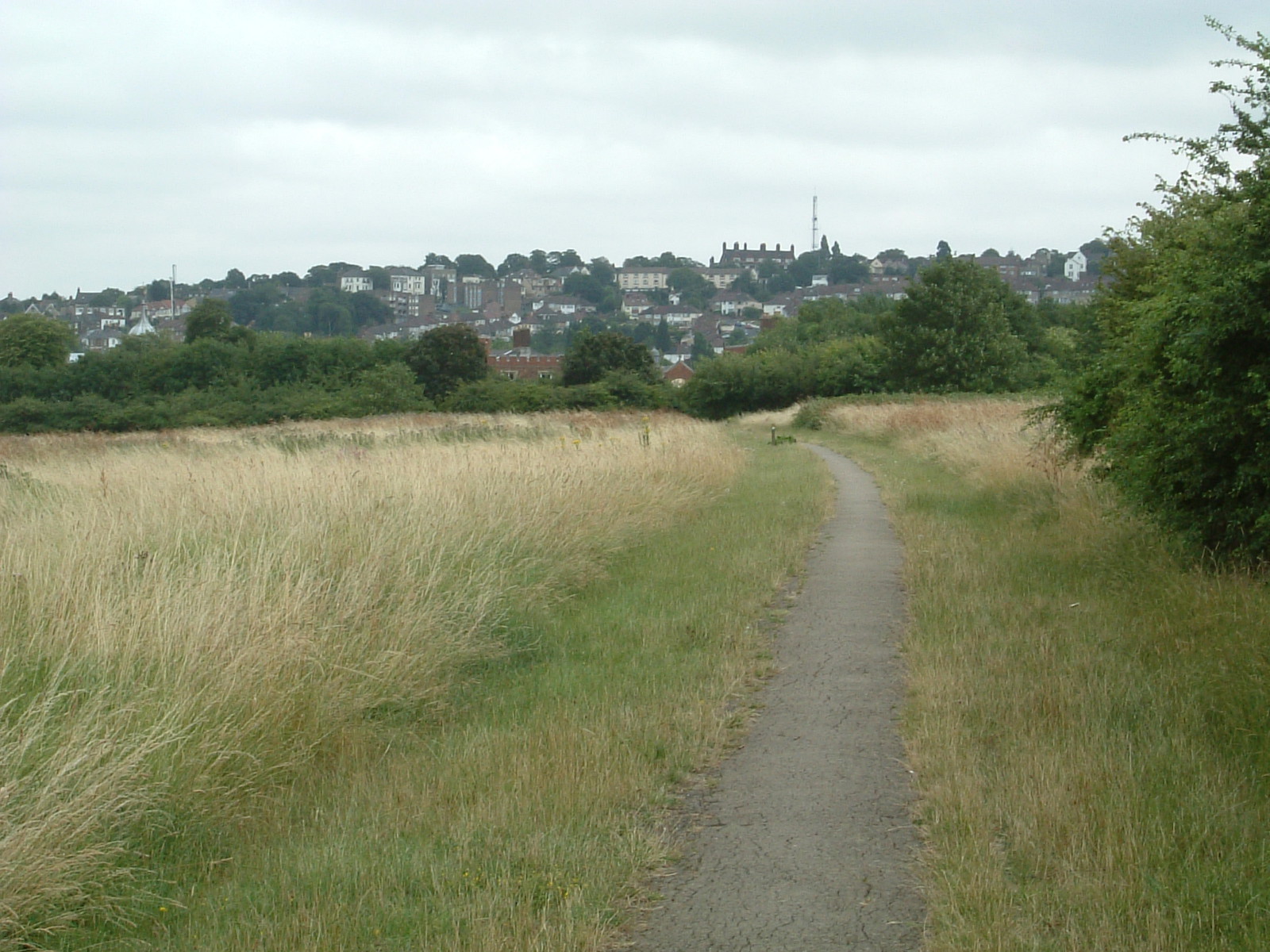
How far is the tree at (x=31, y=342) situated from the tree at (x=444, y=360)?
21.8 m

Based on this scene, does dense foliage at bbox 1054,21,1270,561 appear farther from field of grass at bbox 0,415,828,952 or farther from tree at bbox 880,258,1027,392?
tree at bbox 880,258,1027,392

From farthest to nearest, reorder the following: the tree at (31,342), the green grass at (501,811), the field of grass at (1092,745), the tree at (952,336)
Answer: the tree at (31,342) → the tree at (952,336) → the green grass at (501,811) → the field of grass at (1092,745)

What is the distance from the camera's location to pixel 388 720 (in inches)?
273

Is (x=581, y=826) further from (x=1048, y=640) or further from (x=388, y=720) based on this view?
(x=1048, y=640)

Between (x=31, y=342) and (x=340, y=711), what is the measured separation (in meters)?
71.9

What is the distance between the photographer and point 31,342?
69.0 metres

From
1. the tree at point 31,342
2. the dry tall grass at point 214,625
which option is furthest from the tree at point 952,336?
the dry tall grass at point 214,625

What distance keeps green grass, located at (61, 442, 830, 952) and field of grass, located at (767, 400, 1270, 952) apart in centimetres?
Answer: 126

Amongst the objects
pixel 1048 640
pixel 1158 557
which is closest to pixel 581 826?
pixel 1048 640

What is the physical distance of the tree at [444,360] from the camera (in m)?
79.4

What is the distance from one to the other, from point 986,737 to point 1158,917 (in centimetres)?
218

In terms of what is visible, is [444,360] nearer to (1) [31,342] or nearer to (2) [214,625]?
(1) [31,342]

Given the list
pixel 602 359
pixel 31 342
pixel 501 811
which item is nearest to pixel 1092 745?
pixel 501 811

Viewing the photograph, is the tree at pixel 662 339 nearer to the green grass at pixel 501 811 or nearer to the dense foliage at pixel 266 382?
the dense foliage at pixel 266 382
